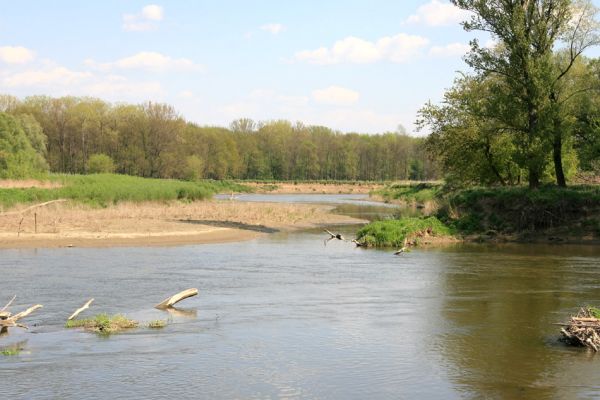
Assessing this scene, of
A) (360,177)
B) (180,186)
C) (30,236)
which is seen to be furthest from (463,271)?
(360,177)

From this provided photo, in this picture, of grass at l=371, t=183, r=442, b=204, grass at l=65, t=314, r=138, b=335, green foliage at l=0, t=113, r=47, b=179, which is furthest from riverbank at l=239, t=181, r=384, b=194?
grass at l=65, t=314, r=138, b=335

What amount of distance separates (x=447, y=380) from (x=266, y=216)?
133 ft

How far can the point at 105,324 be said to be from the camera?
59.9 feet

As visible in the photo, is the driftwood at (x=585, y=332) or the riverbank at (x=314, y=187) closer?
the driftwood at (x=585, y=332)

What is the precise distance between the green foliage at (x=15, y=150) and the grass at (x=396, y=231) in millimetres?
41178

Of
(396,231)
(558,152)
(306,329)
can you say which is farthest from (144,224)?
(306,329)

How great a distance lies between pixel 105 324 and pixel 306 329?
18.2ft

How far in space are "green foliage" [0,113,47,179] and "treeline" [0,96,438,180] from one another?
29.0 ft

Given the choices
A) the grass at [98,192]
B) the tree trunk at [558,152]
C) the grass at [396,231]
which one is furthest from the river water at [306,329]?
the grass at [98,192]

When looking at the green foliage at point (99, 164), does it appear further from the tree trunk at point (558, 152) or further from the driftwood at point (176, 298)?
the driftwood at point (176, 298)

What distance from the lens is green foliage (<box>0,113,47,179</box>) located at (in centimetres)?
7162

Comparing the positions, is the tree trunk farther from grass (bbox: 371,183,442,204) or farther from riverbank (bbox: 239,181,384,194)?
riverbank (bbox: 239,181,384,194)

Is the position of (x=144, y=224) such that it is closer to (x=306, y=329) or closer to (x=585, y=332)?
(x=306, y=329)

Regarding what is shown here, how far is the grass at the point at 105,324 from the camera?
18.2 meters
